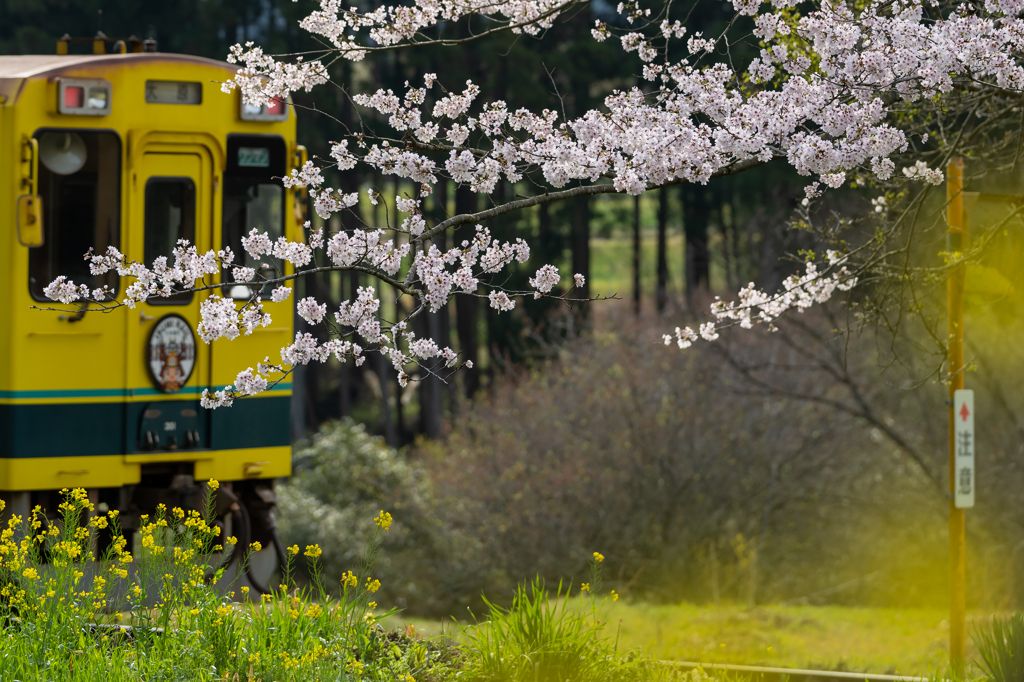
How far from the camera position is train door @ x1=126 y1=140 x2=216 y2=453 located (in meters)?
6.60

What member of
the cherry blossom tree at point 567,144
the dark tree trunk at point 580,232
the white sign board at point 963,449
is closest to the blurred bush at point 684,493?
the white sign board at point 963,449

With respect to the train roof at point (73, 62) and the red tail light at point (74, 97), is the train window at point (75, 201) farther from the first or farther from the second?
the train roof at point (73, 62)

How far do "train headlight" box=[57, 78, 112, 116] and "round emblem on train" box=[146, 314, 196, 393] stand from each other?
121cm

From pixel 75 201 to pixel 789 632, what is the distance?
6422mm

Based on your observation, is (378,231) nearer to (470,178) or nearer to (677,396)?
(470,178)

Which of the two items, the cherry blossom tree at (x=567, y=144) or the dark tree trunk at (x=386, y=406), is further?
the dark tree trunk at (x=386, y=406)

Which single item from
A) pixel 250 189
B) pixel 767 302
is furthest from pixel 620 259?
pixel 767 302

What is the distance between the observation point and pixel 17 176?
6.15 meters

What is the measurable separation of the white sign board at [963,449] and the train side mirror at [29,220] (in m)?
4.81

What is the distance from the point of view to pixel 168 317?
6684 millimetres

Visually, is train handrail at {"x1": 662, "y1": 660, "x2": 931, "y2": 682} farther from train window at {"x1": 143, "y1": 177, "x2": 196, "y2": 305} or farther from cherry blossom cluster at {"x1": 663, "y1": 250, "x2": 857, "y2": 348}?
train window at {"x1": 143, "y1": 177, "x2": 196, "y2": 305}

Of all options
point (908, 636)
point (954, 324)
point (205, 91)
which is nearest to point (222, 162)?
point (205, 91)

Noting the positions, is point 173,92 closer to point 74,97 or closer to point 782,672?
point 74,97

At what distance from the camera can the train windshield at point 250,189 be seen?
697 centimetres
